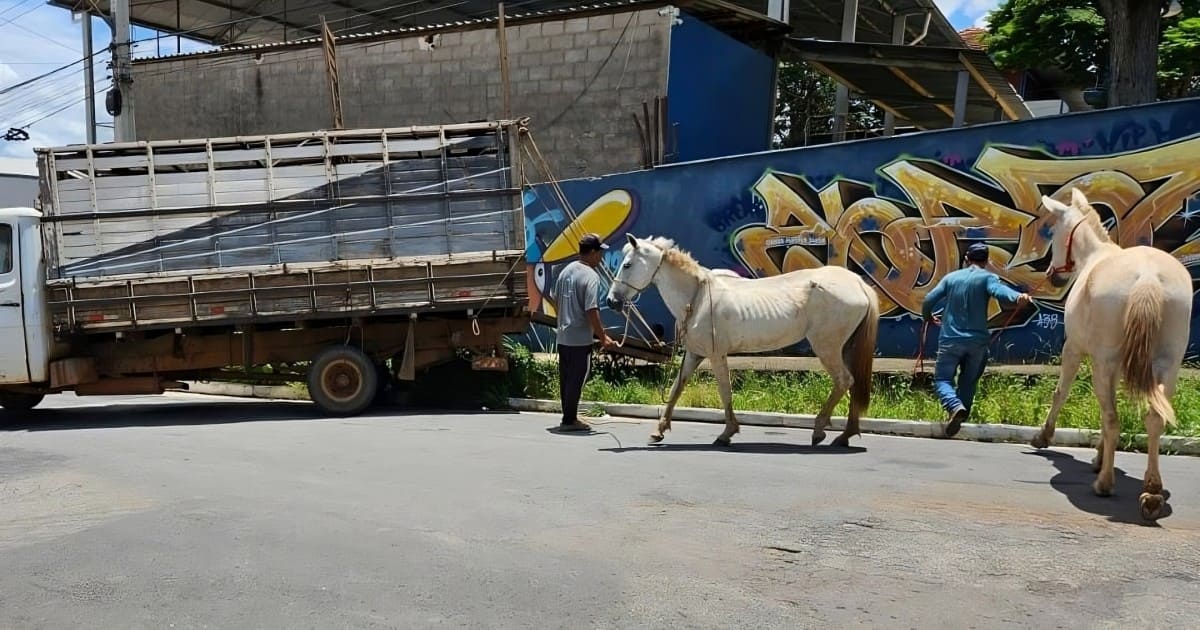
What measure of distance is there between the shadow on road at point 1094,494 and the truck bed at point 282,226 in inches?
243

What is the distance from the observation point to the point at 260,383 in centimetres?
1198

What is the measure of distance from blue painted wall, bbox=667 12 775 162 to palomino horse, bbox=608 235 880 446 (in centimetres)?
800

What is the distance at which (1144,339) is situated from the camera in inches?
218

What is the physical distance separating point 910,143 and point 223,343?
8876 mm

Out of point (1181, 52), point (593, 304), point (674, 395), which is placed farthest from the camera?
point (1181, 52)

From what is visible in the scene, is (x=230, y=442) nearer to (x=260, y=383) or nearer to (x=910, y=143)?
(x=260, y=383)

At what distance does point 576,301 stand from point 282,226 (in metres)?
3.99

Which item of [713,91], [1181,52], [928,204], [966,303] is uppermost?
[1181,52]

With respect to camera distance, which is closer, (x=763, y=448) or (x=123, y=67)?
(x=763, y=448)

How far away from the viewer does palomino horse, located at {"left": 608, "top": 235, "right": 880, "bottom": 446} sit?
8.29 metres

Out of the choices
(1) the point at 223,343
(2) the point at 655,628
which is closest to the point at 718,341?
(2) the point at 655,628

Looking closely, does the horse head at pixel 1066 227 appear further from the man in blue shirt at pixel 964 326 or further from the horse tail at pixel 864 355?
the horse tail at pixel 864 355

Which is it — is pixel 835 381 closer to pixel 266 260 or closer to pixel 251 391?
pixel 266 260

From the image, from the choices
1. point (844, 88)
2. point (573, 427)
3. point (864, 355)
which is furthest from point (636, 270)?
point (844, 88)
